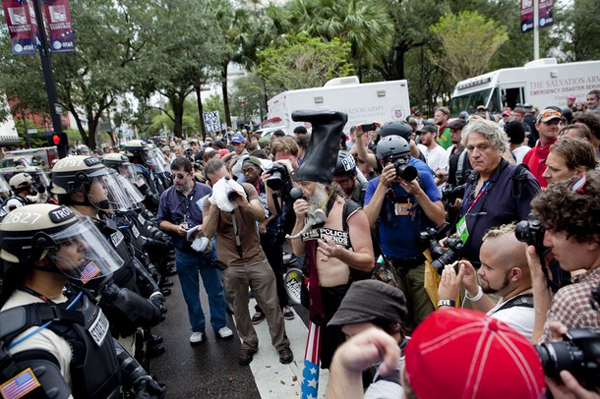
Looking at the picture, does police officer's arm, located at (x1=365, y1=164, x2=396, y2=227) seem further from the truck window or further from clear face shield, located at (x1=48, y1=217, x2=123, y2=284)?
the truck window

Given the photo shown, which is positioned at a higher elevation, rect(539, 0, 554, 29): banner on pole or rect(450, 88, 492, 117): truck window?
rect(539, 0, 554, 29): banner on pole

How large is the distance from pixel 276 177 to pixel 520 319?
76.2 inches

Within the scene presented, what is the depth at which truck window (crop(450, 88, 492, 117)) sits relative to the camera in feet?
48.5

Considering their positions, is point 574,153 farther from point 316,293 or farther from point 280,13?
point 280,13

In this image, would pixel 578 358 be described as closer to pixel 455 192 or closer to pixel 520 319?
pixel 520 319

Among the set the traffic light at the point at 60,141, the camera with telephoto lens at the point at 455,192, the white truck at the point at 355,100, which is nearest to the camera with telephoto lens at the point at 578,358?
the camera with telephoto lens at the point at 455,192

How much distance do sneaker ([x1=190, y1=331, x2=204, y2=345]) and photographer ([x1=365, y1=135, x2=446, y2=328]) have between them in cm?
247

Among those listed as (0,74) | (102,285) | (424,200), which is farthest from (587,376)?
(0,74)

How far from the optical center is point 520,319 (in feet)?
6.14

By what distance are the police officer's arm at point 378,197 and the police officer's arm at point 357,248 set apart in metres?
0.35

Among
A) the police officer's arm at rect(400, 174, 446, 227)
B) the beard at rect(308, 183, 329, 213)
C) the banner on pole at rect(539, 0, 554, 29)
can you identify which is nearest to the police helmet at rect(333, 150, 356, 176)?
the police officer's arm at rect(400, 174, 446, 227)

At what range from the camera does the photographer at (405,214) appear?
3.21m

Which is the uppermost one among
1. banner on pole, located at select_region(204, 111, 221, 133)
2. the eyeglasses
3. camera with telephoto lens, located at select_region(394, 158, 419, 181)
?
banner on pole, located at select_region(204, 111, 221, 133)

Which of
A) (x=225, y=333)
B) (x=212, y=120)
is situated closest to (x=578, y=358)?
(x=225, y=333)
